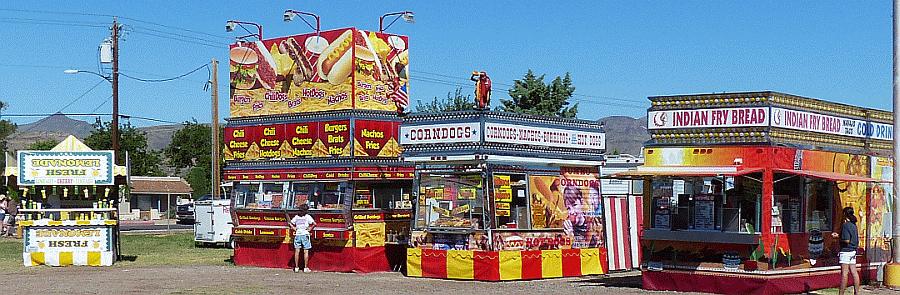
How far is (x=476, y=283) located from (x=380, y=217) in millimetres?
3781

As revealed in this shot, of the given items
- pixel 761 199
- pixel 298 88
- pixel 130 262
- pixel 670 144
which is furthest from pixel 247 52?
pixel 761 199

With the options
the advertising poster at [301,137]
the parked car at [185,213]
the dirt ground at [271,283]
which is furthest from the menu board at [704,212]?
the parked car at [185,213]

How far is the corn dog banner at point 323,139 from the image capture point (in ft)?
78.4

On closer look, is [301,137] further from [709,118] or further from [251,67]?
[709,118]

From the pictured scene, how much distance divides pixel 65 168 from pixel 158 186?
2212 inches

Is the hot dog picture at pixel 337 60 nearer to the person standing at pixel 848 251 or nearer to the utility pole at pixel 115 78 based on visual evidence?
the person standing at pixel 848 251

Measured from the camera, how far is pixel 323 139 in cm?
2431

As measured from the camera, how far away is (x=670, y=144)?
61.8 ft

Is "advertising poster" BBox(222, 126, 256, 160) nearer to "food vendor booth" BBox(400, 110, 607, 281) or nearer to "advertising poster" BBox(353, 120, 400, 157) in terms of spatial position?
"advertising poster" BBox(353, 120, 400, 157)

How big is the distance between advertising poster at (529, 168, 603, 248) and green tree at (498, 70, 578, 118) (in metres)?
20.8

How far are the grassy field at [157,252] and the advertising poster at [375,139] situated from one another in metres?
5.11

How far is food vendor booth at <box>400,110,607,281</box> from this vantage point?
21.3 metres

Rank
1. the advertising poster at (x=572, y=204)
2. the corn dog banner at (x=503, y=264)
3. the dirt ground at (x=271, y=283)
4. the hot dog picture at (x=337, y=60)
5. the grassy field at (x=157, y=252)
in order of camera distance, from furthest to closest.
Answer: the grassy field at (x=157, y=252)
the hot dog picture at (x=337, y=60)
the advertising poster at (x=572, y=204)
the corn dog banner at (x=503, y=264)
the dirt ground at (x=271, y=283)

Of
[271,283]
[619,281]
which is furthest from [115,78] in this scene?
[619,281]
